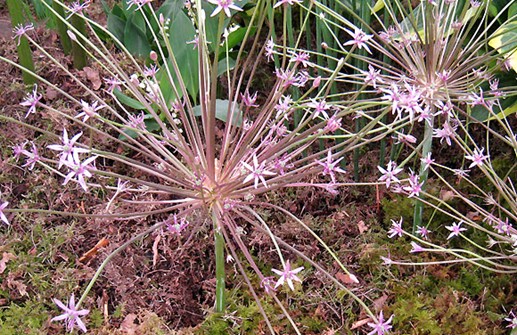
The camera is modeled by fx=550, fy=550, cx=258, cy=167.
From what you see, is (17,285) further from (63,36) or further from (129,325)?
(63,36)

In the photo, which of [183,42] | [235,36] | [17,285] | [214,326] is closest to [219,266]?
[214,326]

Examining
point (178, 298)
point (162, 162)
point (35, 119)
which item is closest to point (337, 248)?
point (178, 298)

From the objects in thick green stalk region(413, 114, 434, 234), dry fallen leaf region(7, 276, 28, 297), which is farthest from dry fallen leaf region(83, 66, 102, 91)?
thick green stalk region(413, 114, 434, 234)

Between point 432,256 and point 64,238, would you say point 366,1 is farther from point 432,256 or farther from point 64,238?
point 64,238

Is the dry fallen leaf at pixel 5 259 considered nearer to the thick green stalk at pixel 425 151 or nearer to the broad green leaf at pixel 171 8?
the broad green leaf at pixel 171 8

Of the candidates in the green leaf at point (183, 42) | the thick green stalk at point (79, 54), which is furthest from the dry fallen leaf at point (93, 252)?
the thick green stalk at point (79, 54)

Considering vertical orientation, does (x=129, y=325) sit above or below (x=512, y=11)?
below

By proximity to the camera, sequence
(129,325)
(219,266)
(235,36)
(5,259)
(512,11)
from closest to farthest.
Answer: (219,266), (129,325), (5,259), (512,11), (235,36)
